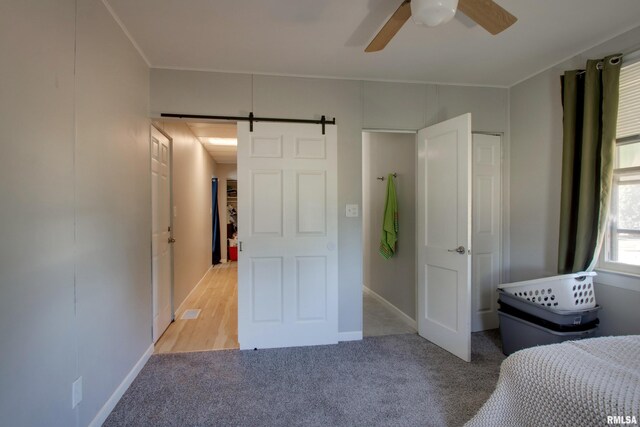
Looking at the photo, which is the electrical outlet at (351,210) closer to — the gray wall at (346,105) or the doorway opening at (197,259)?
the gray wall at (346,105)

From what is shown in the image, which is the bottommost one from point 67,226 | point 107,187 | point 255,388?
point 255,388

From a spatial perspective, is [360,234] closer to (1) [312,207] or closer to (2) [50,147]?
(1) [312,207]

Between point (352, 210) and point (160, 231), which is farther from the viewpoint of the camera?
point (160, 231)

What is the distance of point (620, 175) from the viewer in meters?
2.15

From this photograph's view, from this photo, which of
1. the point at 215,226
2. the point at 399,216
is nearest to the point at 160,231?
the point at 399,216

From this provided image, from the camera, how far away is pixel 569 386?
1062 millimetres

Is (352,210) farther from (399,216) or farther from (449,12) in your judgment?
(449,12)

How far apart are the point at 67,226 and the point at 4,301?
46cm

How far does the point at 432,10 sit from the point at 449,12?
83 millimetres

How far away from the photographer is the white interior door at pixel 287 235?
105 inches

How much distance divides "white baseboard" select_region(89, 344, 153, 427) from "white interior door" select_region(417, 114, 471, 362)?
2525 mm

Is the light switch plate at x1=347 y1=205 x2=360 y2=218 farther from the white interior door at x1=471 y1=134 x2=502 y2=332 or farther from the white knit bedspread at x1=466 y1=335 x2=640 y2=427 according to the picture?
the white knit bedspread at x1=466 y1=335 x2=640 y2=427

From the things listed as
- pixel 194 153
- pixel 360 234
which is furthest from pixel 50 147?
pixel 194 153

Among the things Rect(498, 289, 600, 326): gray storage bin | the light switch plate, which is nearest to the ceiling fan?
the light switch plate
